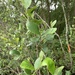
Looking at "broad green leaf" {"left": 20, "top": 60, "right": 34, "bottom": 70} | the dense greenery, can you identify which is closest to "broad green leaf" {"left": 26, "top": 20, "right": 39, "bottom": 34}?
the dense greenery

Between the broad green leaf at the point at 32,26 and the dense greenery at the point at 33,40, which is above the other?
the broad green leaf at the point at 32,26

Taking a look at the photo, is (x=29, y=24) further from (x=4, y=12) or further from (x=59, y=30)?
(x=59, y=30)

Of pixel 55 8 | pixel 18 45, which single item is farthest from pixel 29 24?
pixel 55 8

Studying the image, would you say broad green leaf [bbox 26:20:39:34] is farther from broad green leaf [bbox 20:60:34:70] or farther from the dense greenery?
broad green leaf [bbox 20:60:34:70]

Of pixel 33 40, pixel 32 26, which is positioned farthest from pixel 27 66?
pixel 33 40

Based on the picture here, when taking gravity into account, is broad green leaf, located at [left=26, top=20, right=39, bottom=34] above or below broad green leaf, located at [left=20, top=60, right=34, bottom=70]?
above

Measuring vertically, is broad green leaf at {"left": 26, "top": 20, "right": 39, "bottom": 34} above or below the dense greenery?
above

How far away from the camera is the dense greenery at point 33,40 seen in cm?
79

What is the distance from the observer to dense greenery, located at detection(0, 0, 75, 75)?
0.79 metres

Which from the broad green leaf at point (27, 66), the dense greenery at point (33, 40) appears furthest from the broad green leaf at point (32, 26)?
the broad green leaf at point (27, 66)

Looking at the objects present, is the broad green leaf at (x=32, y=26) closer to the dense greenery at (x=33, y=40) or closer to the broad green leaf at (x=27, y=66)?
the dense greenery at (x=33, y=40)

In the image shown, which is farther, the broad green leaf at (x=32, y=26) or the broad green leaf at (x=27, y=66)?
the broad green leaf at (x=32, y=26)

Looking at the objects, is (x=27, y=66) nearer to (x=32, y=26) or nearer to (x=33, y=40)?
(x=32, y=26)

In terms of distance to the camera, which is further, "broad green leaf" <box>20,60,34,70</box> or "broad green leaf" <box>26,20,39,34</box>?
"broad green leaf" <box>26,20,39,34</box>
